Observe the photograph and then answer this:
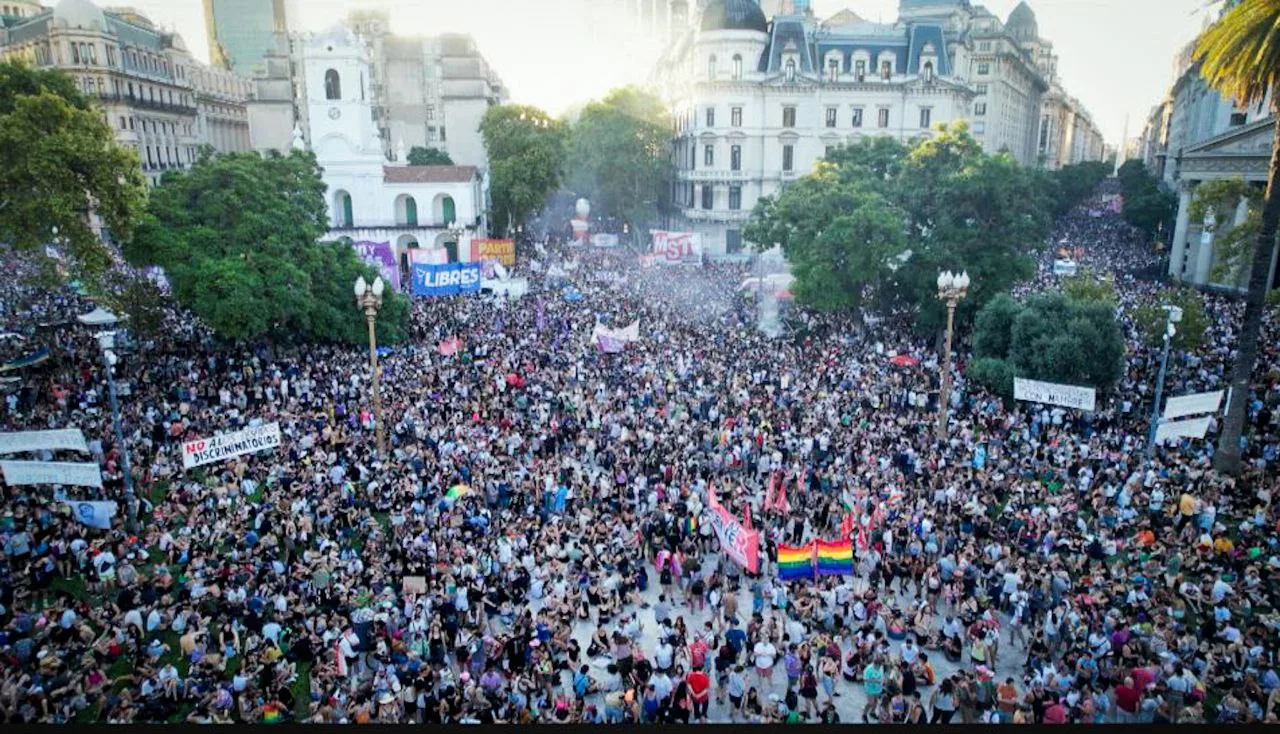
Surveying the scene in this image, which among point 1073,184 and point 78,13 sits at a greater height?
point 78,13

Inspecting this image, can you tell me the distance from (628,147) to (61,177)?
40.3m

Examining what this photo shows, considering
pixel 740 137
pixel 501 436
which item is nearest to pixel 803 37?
pixel 740 137

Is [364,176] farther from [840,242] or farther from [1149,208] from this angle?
[1149,208]

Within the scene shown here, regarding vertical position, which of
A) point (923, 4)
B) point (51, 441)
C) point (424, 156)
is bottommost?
point (51, 441)

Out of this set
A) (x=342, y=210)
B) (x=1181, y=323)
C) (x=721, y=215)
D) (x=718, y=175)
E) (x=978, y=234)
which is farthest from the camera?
(x=721, y=215)

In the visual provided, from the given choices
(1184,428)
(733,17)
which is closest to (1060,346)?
(1184,428)

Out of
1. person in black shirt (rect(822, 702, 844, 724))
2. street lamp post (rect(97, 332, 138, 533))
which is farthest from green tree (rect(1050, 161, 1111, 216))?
street lamp post (rect(97, 332, 138, 533))

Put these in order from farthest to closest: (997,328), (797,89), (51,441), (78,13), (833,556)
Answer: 1. (797,89)
2. (78,13)
3. (997,328)
4. (51,441)
5. (833,556)

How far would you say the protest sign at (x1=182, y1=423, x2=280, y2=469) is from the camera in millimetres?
16281

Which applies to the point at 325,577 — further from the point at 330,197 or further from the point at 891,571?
the point at 330,197

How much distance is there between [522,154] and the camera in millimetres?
54875

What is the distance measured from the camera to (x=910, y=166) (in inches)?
1284

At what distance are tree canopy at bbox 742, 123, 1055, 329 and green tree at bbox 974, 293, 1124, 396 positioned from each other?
677cm

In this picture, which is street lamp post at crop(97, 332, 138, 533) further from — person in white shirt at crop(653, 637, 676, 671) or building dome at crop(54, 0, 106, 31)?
building dome at crop(54, 0, 106, 31)
